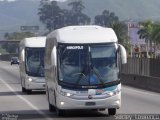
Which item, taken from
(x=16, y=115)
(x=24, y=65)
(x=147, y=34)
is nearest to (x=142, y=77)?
(x=24, y=65)

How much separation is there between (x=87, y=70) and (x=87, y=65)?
149 millimetres

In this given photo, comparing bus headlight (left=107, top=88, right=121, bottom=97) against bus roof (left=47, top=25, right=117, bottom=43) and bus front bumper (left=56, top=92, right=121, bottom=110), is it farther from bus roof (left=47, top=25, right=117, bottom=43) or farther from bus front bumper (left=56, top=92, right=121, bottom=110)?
bus roof (left=47, top=25, right=117, bottom=43)

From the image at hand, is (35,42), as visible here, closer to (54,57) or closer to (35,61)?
(35,61)

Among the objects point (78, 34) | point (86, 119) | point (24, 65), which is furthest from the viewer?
point (24, 65)

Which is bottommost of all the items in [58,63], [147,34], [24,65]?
[147,34]

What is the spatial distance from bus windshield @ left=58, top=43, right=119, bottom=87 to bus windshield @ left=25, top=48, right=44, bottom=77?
12839 mm

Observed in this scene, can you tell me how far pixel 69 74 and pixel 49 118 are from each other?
1469 millimetres

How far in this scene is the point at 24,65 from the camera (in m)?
34.0

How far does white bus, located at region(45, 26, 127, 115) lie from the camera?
19.5 meters

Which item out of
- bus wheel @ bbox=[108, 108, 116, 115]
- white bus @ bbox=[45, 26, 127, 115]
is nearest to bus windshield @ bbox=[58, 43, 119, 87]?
white bus @ bbox=[45, 26, 127, 115]

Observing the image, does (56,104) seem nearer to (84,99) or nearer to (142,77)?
(84,99)

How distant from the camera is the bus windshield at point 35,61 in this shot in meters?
33.0

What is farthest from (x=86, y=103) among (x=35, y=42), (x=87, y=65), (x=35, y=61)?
(x=35, y=42)

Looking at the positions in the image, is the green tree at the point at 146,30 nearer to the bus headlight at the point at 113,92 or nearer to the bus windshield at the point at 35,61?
the bus windshield at the point at 35,61
